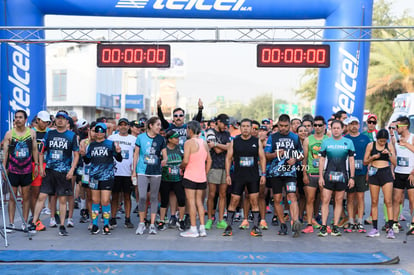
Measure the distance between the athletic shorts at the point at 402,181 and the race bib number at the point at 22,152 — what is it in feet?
20.7

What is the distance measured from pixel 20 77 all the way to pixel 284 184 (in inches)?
328

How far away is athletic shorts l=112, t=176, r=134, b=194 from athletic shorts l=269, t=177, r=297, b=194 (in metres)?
2.57

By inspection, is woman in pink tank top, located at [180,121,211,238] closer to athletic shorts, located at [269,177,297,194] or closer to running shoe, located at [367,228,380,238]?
athletic shorts, located at [269,177,297,194]

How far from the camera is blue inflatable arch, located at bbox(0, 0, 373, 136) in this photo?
14133 mm

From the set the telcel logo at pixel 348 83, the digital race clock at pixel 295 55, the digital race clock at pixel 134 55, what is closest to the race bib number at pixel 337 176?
the digital race clock at pixel 295 55

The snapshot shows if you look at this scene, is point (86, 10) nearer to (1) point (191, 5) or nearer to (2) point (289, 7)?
(1) point (191, 5)

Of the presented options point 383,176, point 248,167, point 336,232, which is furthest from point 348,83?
point 248,167

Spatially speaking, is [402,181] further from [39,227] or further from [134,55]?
[134,55]

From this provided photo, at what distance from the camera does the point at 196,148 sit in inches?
350

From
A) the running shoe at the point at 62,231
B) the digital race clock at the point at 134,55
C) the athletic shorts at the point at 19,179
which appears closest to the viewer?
the running shoe at the point at 62,231

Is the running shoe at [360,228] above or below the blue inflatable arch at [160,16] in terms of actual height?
below

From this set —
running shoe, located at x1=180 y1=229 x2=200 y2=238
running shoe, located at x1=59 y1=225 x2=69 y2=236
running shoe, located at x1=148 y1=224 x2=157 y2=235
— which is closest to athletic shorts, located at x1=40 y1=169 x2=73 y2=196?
running shoe, located at x1=59 y1=225 x2=69 y2=236

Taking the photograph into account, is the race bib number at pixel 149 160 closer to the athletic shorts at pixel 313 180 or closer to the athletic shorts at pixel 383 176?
the athletic shorts at pixel 313 180

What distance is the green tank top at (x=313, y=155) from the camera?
9.36 m
